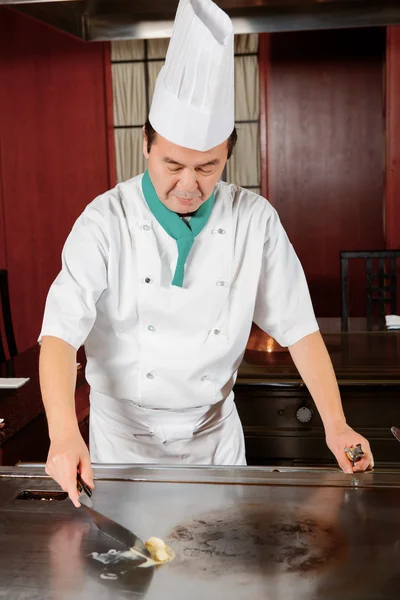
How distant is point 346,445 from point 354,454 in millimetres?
30

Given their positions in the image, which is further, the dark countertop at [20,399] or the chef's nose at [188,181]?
the dark countertop at [20,399]

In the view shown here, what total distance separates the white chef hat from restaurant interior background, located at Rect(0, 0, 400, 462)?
3345 millimetres

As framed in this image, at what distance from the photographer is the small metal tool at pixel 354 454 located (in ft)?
3.94

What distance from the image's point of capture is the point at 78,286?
1.32 metres

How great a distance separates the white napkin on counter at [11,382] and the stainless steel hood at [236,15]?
1.04 m

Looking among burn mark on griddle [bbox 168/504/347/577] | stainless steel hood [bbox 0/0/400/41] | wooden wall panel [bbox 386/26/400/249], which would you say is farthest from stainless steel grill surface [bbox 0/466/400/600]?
wooden wall panel [bbox 386/26/400/249]

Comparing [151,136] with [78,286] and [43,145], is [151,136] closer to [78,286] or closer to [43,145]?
[78,286]

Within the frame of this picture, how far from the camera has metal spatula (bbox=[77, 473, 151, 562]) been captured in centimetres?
97

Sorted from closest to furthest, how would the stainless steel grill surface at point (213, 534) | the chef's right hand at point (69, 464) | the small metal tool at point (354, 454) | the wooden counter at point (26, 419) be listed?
1. the stainless steel grill surface at point (213, 534)
2. the chef's right hand at point (69, 464)
3. the small metal tool at point (354, 454)
4. the wooden counter at point (26, 419)

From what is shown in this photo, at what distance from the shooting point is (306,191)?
4688mm

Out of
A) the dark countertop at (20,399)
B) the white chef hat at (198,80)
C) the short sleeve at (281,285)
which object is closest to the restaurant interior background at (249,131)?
the dark countertop at (20,399)

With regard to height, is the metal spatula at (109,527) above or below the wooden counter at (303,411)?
above

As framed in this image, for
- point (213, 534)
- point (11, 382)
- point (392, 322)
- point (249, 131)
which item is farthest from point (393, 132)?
point (213, 534)

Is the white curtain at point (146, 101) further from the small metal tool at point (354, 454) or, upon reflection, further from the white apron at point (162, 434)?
the small metal tool at point (354, 454)
